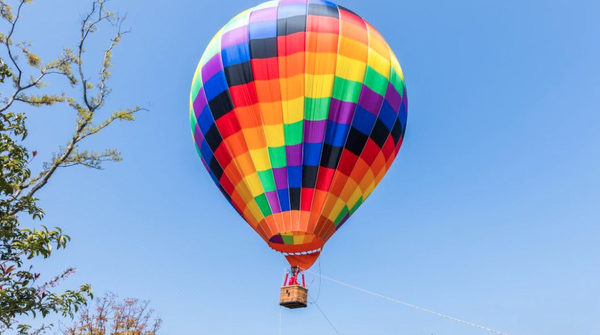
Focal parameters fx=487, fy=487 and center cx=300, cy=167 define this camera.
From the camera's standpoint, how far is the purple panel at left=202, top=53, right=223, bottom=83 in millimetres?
18047

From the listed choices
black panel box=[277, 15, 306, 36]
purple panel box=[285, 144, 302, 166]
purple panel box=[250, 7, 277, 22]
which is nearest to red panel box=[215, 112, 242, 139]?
purple panel box=[285, 144, 302, 166]

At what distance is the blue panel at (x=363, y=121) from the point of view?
16.9 m

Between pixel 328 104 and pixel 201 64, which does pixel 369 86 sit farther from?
pixel 201 64

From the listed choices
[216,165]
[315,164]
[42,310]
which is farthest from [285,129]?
[42,310]

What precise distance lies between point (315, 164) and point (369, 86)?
3537 millimetres

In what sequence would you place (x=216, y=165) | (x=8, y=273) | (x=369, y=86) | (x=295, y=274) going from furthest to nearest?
1. (x=216, y=165)
2. (x=369, y=86)
3. (x=295, y=274)
4. (x=8, y=273)

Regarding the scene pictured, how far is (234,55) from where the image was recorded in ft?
58.3

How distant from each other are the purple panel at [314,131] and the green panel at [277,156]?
934 mm

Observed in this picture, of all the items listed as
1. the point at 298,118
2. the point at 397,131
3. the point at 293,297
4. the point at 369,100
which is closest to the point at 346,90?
the point at 369,100

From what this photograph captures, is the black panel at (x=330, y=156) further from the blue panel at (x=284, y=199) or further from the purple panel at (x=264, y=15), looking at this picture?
the purple panel at (x=264, y=15)

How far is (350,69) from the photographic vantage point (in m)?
17.2

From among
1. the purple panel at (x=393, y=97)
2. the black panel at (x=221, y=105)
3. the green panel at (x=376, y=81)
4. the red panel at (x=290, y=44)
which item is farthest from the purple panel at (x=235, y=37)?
the purple panel at (x=393, y=97)

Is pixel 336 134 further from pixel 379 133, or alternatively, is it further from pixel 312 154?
pixel 379 133

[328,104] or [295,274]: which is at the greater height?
[328,104]
